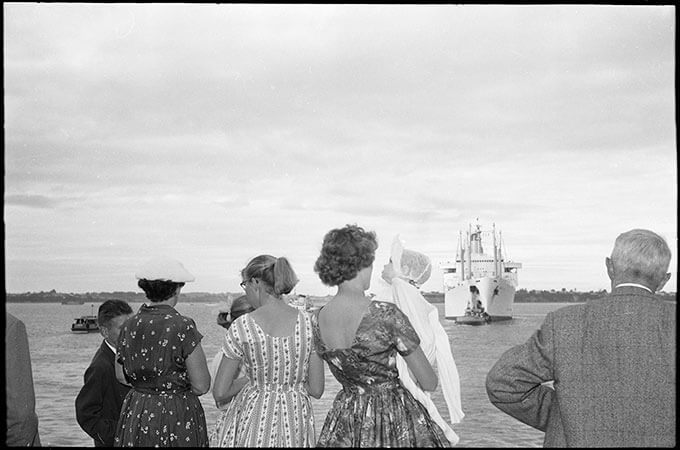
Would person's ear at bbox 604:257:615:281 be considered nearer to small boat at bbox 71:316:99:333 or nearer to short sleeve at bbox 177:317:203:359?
short sleeve at bbox 177:317:203:359

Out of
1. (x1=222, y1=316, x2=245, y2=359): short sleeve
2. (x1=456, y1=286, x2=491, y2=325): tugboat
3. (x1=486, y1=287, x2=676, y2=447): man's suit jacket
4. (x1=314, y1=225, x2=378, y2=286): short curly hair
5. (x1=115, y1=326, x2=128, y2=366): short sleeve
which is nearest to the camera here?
(x1=486, y1=287, x2=676, y2=447): man's suit jacket

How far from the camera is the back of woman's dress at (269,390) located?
325 cm

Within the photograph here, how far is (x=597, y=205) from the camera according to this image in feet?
174

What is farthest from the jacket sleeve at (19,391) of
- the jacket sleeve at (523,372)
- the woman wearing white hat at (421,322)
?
the jacket sleeve at (523,372)

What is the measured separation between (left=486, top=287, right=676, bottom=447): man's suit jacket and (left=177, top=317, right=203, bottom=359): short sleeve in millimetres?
1314

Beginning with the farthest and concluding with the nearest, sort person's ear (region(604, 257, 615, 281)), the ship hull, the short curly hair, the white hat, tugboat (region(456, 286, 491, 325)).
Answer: tugboat (region(456, 286, 491, 325)) → the ship hull → the white hat → the short curly hair → person's ear (region(604, 257, 615, 281))

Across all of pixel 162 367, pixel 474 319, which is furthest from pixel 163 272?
pixel 474 319

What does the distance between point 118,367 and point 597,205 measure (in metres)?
52.1

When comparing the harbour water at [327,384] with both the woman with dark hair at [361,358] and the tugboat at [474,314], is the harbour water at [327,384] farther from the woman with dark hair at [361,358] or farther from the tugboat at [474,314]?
the woman with dark hair at [361,358]

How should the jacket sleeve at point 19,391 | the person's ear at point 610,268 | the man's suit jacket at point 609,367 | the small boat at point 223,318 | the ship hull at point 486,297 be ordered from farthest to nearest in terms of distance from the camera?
the ship hull at point 486,297 < the small boat at point 223,318 < the jacket sleeve at point 19,391 < the person's ear at point 610,268 < the man's suit jacket at point 609,367

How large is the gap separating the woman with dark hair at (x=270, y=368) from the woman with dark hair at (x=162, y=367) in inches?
6.2

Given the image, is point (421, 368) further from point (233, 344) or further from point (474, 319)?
point (474, 319)

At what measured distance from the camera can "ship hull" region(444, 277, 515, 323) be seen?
58.0m

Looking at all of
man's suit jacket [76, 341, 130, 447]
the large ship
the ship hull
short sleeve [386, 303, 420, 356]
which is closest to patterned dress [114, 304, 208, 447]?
man's suit jacket [76, 341, 130, 447]
